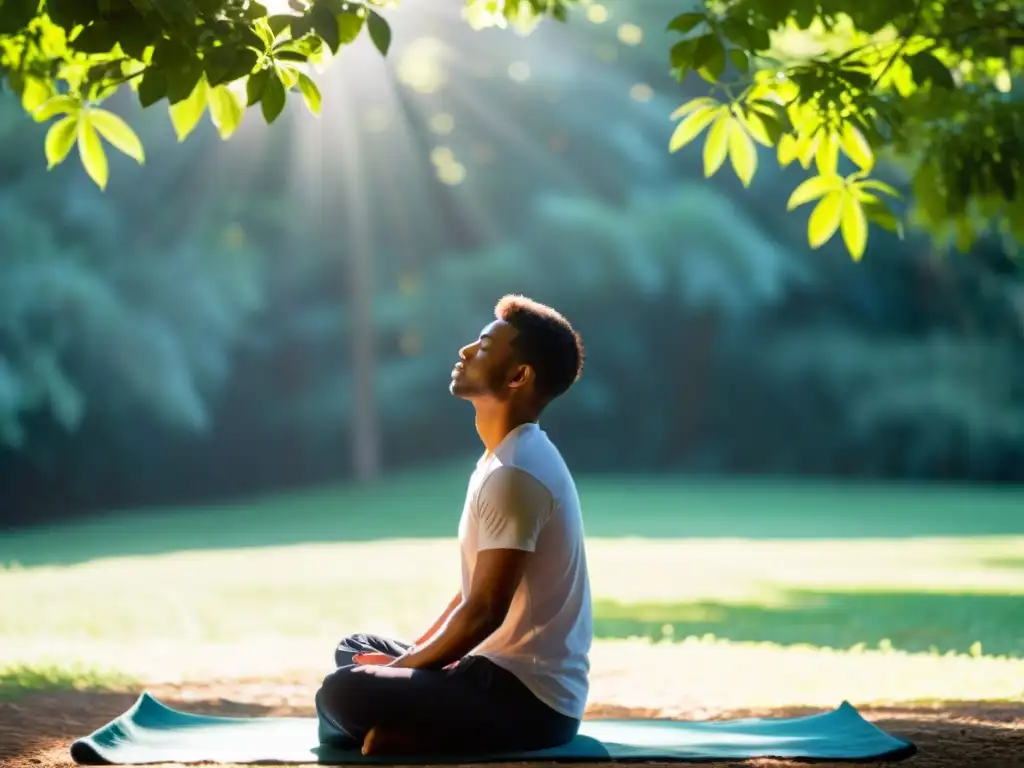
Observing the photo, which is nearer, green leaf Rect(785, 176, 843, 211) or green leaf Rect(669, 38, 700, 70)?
green leaf Rect(669, 38, 700, 70)

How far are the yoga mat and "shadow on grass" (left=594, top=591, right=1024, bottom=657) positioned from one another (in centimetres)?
394

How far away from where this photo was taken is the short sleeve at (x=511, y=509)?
475 centimetres

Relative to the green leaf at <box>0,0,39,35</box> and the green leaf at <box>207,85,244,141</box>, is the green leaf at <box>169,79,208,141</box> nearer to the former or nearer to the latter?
the green leaf at <box>207,85,244,141</box>

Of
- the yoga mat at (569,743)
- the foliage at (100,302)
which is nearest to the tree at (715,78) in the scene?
the yoga mat at (569,743)

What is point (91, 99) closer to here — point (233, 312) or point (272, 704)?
point (272, 704)

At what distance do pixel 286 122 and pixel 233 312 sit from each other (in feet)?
14.7

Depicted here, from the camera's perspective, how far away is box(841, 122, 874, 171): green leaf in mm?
5117

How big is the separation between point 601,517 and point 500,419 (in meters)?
18.1

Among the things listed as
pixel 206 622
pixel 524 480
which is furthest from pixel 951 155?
pixel 206 622

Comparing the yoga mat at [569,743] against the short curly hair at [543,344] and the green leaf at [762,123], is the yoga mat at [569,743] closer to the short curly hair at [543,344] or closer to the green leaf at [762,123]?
the short curly hair at [543,344]

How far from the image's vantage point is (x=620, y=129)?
110 ft

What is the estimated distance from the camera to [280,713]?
21.7 feet

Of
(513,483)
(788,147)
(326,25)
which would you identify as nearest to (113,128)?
(326,25)

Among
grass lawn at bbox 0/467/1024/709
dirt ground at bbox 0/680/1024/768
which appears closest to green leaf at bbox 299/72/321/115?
dirt ground at bbox 0/680/1024/768
